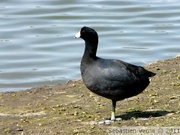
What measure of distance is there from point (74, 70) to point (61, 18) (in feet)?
13.9

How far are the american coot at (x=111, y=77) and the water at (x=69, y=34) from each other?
4.24m

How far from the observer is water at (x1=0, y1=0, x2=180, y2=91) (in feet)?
39.7

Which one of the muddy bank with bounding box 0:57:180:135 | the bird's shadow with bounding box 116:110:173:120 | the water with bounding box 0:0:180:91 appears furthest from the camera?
the water with bounding box 0:0:180:91

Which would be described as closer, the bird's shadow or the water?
the bird's shadow

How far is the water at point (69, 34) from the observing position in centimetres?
1211

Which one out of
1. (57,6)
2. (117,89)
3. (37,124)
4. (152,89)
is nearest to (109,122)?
(117,89)

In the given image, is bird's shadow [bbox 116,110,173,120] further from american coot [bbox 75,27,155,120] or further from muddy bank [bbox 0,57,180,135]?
american coot [bbox 75,27,155,120]

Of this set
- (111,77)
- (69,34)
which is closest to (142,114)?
(111,77)

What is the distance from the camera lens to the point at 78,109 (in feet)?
24.7

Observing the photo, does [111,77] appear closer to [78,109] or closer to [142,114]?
[142,114]

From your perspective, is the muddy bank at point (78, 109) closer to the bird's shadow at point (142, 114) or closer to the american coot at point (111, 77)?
the bird's shadow at point (142, 114)

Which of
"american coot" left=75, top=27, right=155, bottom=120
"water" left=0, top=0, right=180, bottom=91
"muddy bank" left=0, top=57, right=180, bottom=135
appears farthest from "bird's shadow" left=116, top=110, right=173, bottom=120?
"water" left=0, top=0, right=180, bottom=91

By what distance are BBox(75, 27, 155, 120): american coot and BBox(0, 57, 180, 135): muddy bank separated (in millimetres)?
323

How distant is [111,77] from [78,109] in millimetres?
1039
